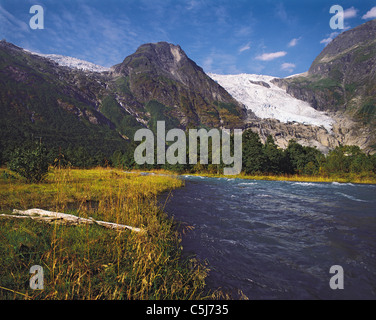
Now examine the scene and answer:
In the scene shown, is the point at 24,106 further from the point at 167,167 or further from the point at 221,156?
the point at 221,156

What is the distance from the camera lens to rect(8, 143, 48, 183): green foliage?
44.2 ft

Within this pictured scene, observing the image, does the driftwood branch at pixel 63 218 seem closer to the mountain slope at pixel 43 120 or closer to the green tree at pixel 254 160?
the green tree at pixel 254 160

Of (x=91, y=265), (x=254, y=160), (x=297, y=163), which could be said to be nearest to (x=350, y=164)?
(x=297, y=163)

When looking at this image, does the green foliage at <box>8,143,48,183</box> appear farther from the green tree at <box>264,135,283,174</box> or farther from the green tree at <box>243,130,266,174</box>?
the green tree at <box>264,135,283,174</box>

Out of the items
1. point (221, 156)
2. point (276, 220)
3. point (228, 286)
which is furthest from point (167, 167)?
point (228, 286)

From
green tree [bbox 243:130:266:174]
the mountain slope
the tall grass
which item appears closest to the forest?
green tree [bbox 243:130:266:174]

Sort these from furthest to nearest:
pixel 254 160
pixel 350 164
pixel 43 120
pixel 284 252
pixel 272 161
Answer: pixel 43 120
pixel 272 161
pixel 254 160
pixel 350 164
pixel 284 252

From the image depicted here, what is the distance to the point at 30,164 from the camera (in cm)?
1362

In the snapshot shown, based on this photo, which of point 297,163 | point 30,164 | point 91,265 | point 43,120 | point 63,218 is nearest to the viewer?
point 91,265

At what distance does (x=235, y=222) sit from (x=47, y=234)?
24.0 ft

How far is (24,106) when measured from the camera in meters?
169

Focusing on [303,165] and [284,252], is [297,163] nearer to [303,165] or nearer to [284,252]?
[303,165]

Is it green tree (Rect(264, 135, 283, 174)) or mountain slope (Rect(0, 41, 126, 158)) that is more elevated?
mountain slope (Rect(0, 41, 126, 158))
